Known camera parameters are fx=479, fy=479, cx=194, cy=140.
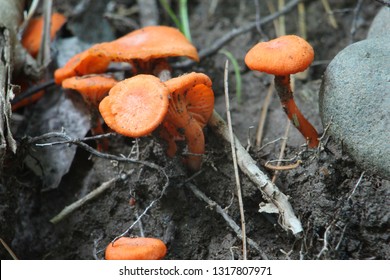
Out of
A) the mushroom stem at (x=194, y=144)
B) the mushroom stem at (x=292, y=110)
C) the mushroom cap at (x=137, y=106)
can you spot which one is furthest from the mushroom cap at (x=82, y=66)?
the mushroom stem at (x=292, y=110)

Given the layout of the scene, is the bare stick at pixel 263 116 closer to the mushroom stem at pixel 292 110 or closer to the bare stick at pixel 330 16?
the mushroom stem at pixel 292 110

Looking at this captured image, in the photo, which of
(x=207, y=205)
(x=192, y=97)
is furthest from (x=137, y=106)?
(x=207, y=205)

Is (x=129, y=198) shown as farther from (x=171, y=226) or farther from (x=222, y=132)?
(x=222, y=132)

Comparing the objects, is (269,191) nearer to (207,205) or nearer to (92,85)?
(207,205)

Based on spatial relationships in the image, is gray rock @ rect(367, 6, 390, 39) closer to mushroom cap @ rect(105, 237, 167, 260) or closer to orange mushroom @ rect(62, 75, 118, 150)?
orange mushroom @ rect(62, 75, 118, 150)

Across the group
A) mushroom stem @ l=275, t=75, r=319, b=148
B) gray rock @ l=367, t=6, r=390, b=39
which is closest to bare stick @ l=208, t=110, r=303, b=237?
mushroom stem @ l=275, t=75, r=319, b=148

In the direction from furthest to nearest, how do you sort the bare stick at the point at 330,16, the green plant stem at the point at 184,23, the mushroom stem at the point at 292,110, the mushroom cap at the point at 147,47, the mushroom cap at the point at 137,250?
the bare stick at the point at 330,16 < the green plant stem at the point at 184,23 < the mushroom cap at the point at 147,47 < the mushroom stem at the point at 292,110 < the mushroom cap at the point at 137,250

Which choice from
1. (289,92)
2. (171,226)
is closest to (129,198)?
(171,226)
